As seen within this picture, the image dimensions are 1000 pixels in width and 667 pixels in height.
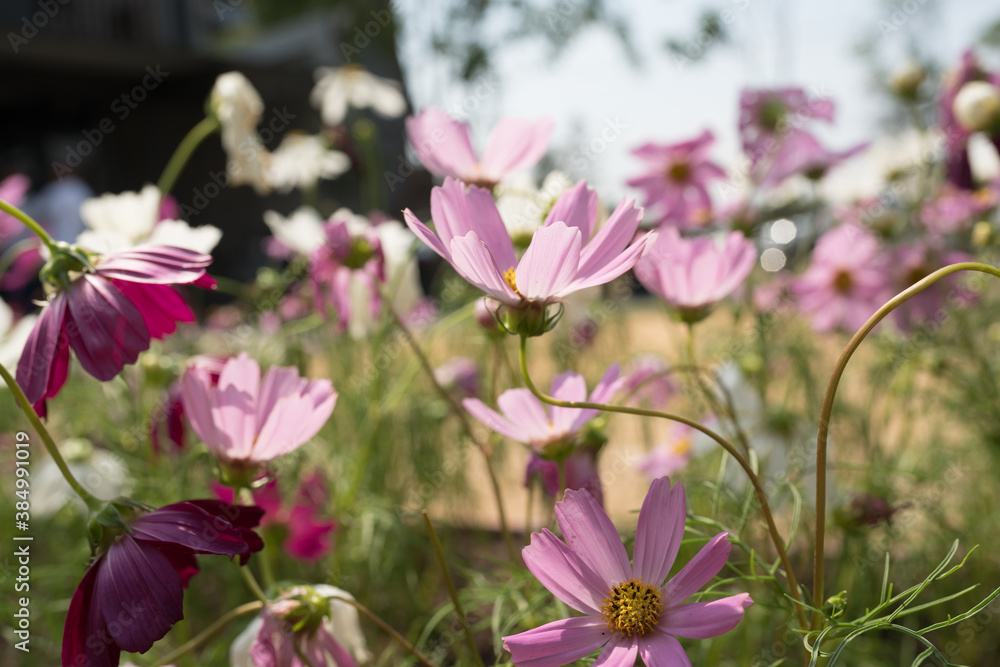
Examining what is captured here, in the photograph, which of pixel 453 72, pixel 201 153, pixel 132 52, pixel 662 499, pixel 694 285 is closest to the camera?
pixel 662 499

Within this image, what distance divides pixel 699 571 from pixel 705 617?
2 cm

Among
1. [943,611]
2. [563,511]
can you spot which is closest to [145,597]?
[563,511]

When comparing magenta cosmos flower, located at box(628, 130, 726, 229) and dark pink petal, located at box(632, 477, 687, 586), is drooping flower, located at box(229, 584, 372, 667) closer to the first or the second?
dark pink petal, located at box(632, 477, 687, 586)

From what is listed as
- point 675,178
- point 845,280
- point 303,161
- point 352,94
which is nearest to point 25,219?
point 675,178

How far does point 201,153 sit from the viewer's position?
6477 mm

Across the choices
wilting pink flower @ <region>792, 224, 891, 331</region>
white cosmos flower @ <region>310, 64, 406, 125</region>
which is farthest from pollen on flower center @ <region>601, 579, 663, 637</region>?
white cosmos flower @ <region>310, 64, 406, 125</region>

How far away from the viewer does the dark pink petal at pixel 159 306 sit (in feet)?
1.11

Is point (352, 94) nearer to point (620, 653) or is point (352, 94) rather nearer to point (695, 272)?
point (695, 272)

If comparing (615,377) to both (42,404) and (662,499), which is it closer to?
(662,499)

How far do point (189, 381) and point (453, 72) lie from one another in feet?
19.7

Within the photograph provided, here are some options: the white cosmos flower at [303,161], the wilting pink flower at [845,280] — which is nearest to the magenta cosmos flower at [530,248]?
the wilting pink flower at [845,280]

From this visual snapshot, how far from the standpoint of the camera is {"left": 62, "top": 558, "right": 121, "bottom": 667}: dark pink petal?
0.27 meters

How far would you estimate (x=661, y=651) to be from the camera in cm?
26

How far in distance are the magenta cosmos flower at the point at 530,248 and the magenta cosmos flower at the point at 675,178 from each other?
48 cm
